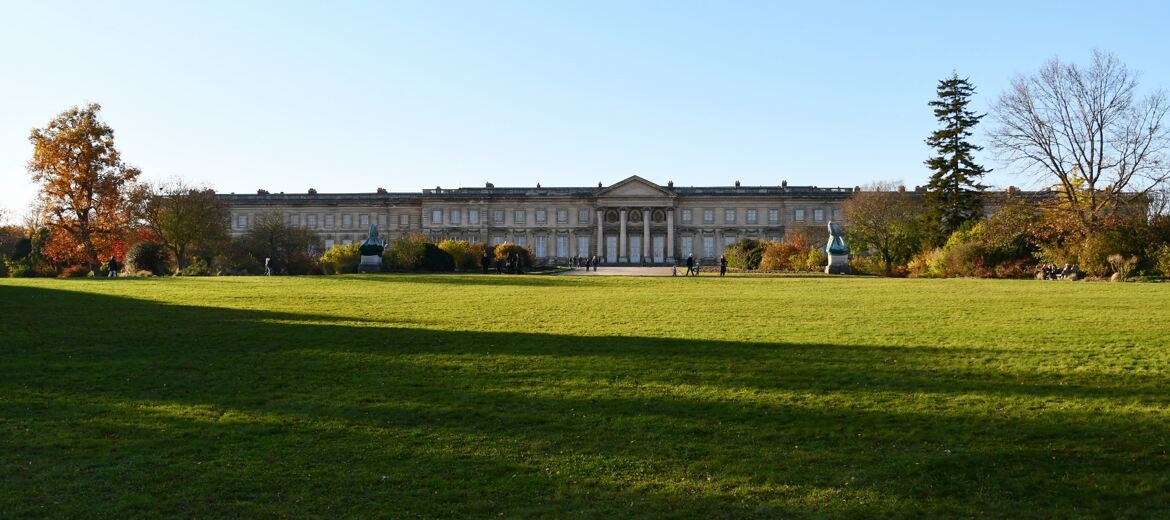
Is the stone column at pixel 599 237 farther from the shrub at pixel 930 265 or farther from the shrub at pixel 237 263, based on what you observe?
the shrub at pixel 930 265

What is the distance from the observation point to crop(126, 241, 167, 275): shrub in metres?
38.8

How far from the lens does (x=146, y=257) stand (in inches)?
1534

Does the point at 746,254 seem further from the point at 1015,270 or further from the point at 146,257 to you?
the point at 146,257

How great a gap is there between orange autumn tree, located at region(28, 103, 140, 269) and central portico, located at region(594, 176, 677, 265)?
4786cm

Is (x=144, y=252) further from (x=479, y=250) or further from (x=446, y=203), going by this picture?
(x=446, y=203)

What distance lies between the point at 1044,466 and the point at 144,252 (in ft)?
129

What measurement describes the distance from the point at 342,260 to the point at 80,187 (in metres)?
11.0

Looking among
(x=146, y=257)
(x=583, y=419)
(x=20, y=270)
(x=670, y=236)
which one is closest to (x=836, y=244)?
(x=146, y=257)

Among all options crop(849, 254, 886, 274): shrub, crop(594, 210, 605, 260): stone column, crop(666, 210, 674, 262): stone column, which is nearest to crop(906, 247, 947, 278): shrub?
crop(849, 254, 886, 274): shrub

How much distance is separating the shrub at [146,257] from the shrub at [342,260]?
6760 millimetres

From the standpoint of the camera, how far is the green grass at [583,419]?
5262 mm

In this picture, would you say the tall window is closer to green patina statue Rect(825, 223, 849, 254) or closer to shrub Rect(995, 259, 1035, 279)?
green patina statue Rect(825, 223, 849, 254)

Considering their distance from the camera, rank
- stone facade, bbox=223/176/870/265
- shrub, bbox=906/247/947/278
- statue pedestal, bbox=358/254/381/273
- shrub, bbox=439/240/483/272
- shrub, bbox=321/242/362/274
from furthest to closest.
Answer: stone facade, bbox=223/176/870/265 < shrub, bbox=439/240/483/272 < shrub, bbox=321/242/362/274 < statue pedestal, bbox=358/254/381/273 < shrub, bbox=906/247/947/278

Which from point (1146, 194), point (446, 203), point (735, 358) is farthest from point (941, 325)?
point (446, 203)
